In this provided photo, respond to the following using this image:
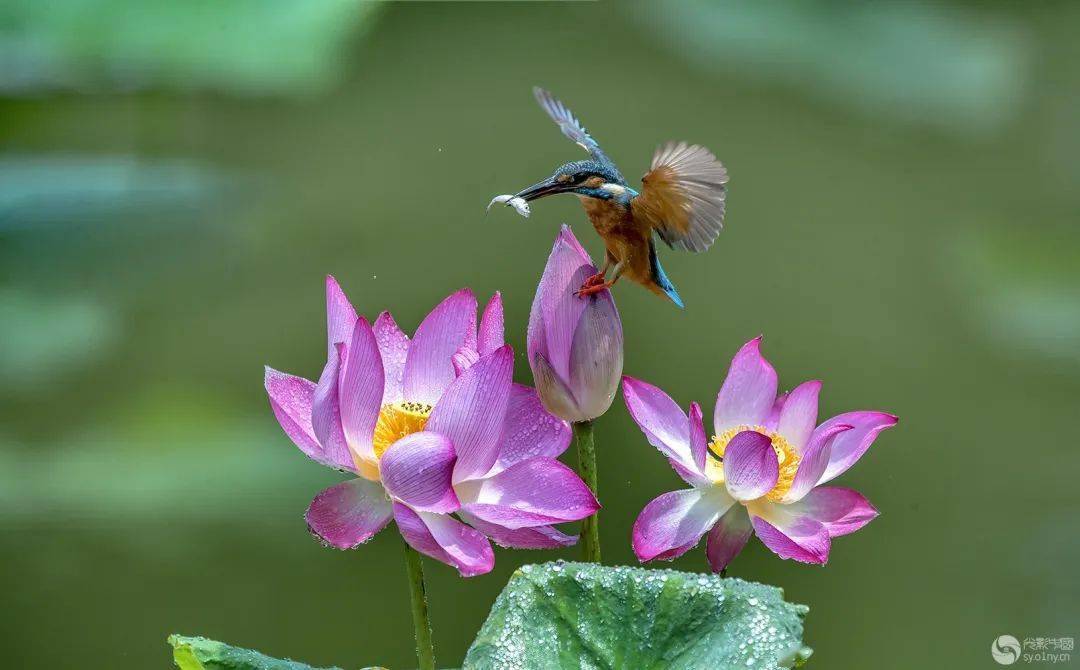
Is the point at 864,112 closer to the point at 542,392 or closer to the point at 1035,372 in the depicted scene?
the point at 1035,372

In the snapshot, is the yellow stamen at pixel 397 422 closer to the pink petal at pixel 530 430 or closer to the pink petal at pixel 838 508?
the pink petal at pixel 530 430

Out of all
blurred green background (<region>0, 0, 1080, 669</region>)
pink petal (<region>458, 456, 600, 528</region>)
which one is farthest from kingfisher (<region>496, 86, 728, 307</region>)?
blurred green background (<region>0, 0, 1080, 669</region>)

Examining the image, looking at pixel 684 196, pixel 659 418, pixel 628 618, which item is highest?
pixel 684 196

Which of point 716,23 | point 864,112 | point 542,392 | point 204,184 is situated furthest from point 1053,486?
point 204,184

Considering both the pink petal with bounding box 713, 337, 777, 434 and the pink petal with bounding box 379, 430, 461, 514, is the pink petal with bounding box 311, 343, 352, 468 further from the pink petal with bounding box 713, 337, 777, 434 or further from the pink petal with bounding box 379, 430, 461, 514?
the pink petal with bounding box 713, 337, 777, 434

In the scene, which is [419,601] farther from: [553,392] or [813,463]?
[813,463]

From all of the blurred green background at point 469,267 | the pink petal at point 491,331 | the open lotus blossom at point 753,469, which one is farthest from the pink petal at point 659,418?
the blurred green background at point 469,267

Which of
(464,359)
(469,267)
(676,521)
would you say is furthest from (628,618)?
(469,267)
